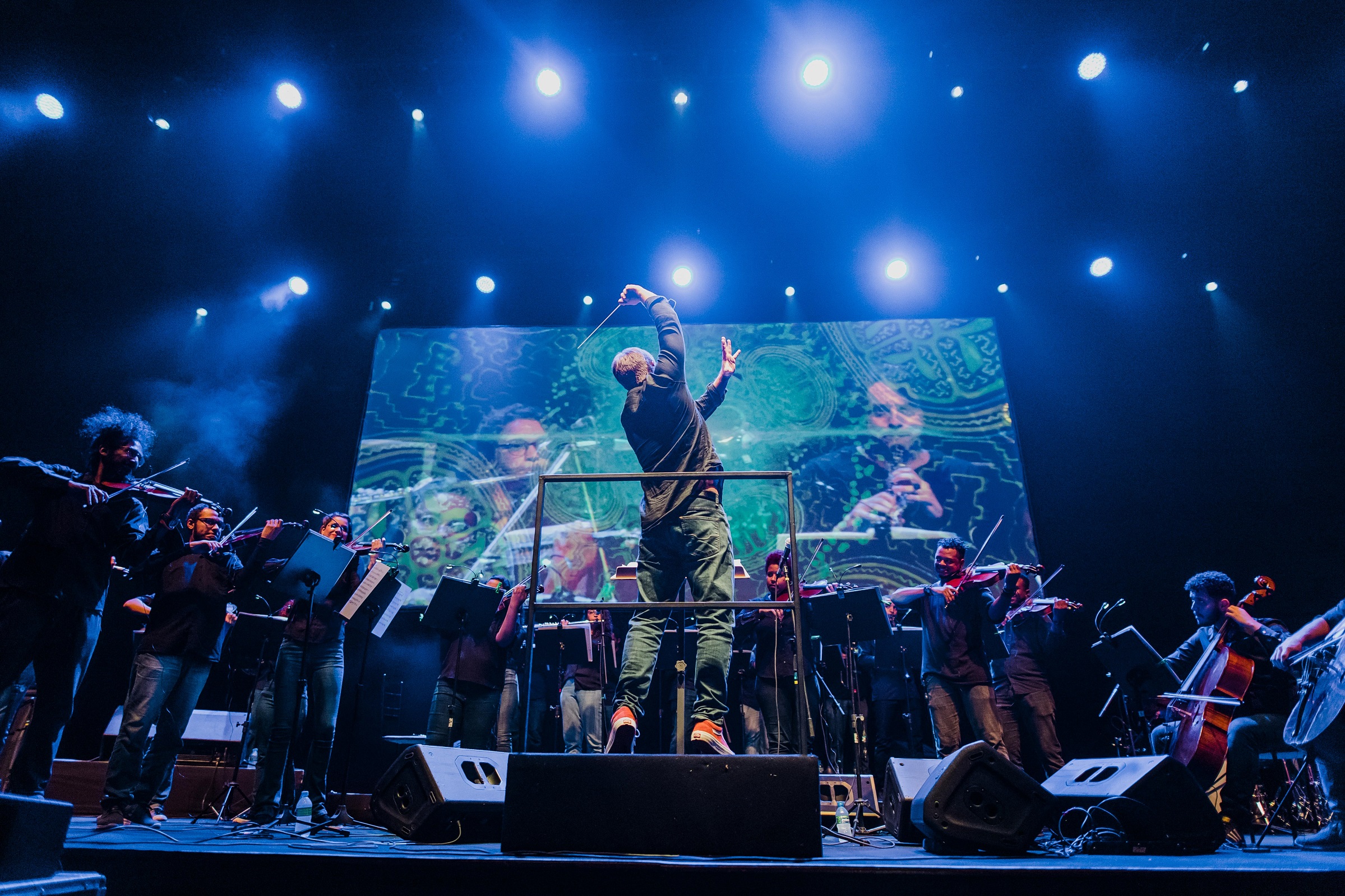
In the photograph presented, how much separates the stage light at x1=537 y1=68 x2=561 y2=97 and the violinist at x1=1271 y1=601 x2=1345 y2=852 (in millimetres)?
7842

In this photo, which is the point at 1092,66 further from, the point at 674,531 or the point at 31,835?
the point at 31,835

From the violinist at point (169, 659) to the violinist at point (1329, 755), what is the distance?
6578mm

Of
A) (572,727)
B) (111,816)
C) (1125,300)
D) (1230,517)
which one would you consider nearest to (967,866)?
(111,816)

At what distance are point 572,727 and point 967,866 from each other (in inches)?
199

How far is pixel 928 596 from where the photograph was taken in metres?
5.79

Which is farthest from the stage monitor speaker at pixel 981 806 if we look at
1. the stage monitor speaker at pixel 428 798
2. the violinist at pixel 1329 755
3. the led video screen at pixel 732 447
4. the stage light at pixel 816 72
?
the stage light at pixel 816 72

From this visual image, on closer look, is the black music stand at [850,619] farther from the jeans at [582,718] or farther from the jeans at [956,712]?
the jeans at [582,718]

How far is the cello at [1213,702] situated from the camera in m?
4.62

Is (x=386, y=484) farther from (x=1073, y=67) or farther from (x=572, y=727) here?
(x=1073, y=67)

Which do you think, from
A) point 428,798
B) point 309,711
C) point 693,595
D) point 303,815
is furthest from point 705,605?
point 303,815

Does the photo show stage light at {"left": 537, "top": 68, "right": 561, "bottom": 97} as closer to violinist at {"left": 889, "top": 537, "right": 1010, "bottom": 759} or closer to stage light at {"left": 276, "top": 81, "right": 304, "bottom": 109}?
stage light at {"left": 276, "top": 81, "right": 304, "bottom": 109}

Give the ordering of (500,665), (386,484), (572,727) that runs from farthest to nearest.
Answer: (386,484)
(572,727)
(500,665)

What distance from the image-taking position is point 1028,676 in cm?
647

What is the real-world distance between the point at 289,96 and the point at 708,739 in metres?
8.02
